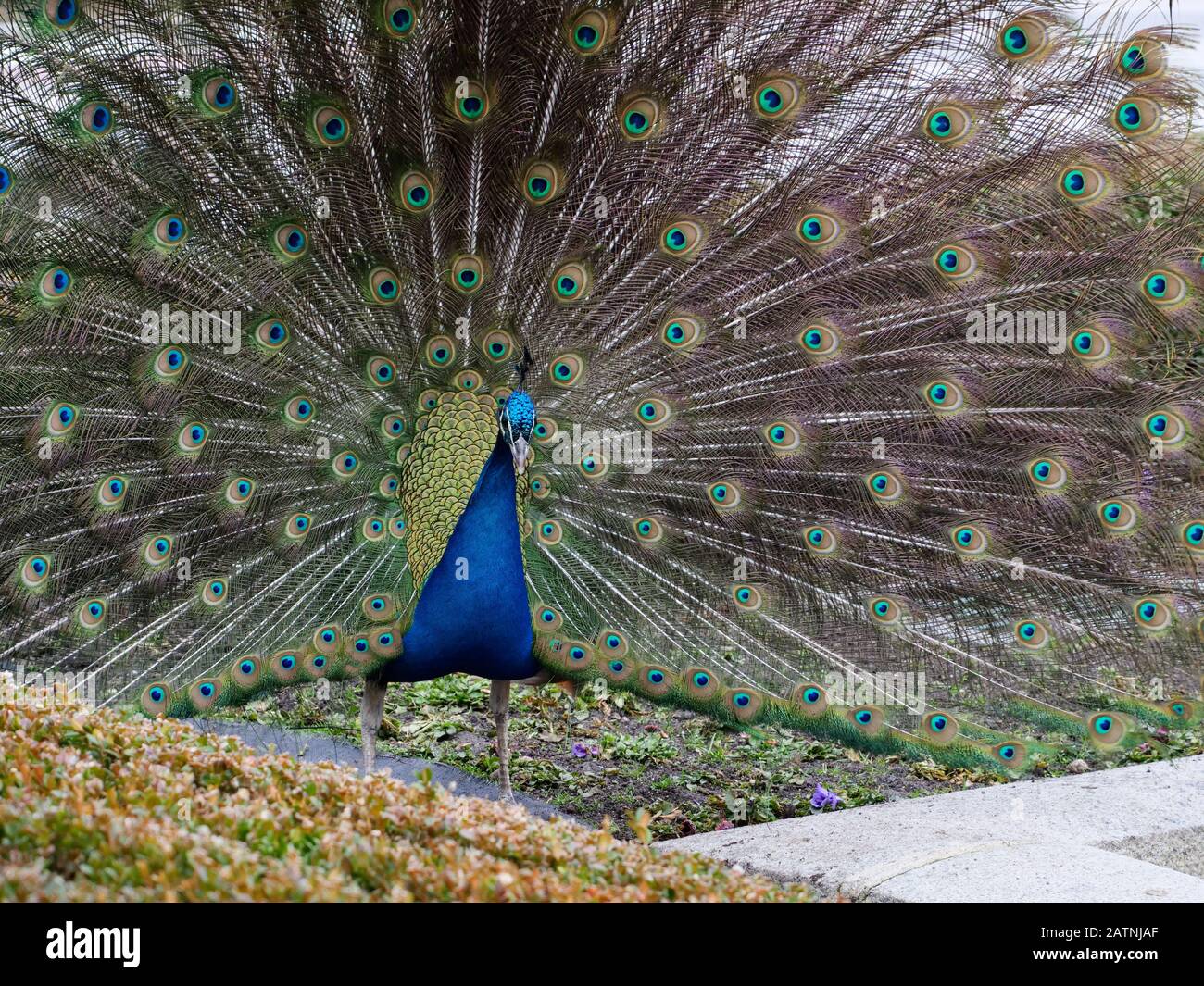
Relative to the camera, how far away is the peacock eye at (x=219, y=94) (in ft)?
13.9

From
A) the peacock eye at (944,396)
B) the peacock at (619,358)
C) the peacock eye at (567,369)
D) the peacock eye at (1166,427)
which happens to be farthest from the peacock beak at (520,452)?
the peacock eye at (1166,427)

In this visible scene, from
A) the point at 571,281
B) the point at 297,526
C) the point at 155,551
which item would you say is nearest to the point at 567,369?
the point at 571,281

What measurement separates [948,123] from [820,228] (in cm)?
61

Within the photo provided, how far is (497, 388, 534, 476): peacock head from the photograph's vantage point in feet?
12.6

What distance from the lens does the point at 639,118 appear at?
173 inches

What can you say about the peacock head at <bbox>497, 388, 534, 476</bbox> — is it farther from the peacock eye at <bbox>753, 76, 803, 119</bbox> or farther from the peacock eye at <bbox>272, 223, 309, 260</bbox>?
the peacock eye at <bbox>753, 76, 803, 119</bbox>

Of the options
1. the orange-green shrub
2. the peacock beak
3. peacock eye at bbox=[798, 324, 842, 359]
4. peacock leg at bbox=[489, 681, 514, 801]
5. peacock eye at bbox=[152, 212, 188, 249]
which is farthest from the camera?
peacock leg at bbox=[489, 681, 514, 801]

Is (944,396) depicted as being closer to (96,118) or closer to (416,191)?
(416,191)

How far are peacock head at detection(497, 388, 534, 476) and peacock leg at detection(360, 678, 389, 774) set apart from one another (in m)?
1.34

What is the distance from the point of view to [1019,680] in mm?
4766

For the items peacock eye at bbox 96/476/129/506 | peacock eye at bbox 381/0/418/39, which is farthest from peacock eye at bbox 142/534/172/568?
peacock eye at bbox 381/0/418/39

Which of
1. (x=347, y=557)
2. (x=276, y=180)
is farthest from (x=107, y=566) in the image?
(x=276, y=180)
